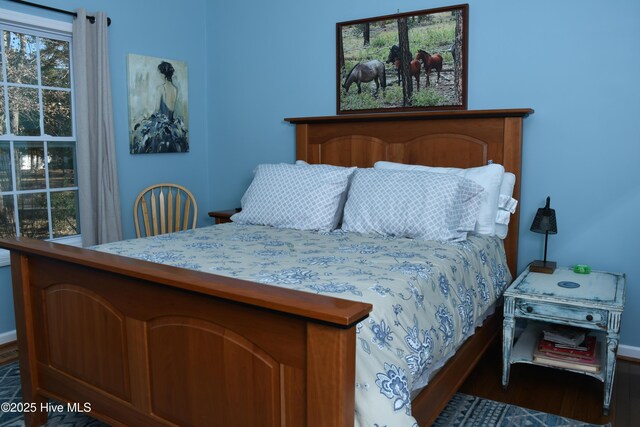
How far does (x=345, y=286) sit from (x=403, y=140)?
5.96ft

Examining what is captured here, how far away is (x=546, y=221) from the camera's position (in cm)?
271

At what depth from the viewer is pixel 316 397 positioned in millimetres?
1291

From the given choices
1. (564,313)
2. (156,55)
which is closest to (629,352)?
(564,313)

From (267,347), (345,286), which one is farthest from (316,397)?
(345,286)

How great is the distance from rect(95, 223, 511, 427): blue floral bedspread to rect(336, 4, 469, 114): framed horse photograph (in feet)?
3.35

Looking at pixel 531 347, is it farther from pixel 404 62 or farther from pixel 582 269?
pixel 404 62

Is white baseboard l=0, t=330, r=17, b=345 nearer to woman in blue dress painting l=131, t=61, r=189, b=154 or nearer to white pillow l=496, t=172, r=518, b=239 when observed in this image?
woman in blue dress painting l=131, t=61, r=189, b=154

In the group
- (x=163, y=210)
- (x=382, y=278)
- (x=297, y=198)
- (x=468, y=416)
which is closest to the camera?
(x=382, y=278)

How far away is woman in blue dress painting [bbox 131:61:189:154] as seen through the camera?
378cm

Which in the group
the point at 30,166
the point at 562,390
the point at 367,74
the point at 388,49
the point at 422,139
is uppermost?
the point at 388,49

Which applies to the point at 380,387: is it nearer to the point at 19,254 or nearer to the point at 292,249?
the point at 292,249

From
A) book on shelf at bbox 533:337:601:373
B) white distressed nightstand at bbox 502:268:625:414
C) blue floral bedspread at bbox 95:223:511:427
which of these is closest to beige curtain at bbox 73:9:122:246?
blue floral bedspread at bbox 95:223:511:427

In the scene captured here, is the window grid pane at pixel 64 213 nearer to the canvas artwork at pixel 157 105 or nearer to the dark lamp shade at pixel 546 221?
the canvas artwork at pixel 157 105

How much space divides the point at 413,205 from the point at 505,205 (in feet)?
2.11
